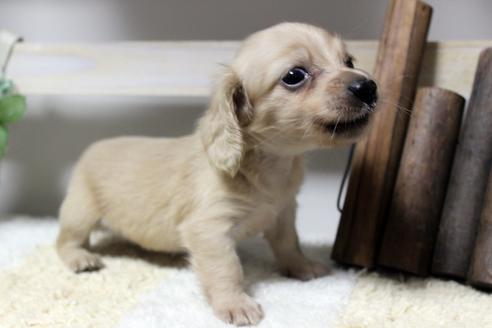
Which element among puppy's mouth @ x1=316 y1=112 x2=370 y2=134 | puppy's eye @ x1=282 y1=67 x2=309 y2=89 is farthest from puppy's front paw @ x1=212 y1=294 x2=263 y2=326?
puppy's eye @ x1=282 y1=67 x2=309 y2=89

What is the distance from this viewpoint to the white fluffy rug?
172 centimetres

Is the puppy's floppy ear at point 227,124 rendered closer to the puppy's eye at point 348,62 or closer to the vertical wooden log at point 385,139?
the puppy's eye at point 348,62

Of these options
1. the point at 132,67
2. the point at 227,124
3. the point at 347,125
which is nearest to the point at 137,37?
the point at 132,67

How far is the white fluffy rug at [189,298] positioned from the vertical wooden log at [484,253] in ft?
0.20

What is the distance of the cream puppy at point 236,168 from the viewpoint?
170 cm

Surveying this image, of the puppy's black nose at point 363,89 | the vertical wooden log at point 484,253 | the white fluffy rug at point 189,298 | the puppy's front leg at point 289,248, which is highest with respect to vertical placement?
the puppy's black nose at point 363,89

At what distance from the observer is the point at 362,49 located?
2.27 metres

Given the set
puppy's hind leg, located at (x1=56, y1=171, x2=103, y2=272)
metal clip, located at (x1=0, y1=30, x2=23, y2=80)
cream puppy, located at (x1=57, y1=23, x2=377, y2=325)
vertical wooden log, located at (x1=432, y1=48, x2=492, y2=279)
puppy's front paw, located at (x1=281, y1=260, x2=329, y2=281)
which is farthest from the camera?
metal clip, located at (x1=0, y1=30, x2=23, y2=80)

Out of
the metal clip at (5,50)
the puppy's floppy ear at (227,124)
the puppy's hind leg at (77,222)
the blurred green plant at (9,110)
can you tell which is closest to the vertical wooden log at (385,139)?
the puppy's floppy ear at (227,124)

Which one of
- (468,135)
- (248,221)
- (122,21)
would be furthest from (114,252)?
(468,135)

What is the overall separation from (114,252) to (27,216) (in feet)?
3.12

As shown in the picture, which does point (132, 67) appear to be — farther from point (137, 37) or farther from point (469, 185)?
point (469, 185)

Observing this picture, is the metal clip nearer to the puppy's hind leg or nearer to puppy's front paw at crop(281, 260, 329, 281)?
the puppy's hind leg

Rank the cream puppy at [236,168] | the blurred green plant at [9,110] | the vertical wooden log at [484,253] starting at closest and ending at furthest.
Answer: the cream puppy at [236,168]
the vertical wooden log at [484,253]
the blurred green plant at [9,110]
